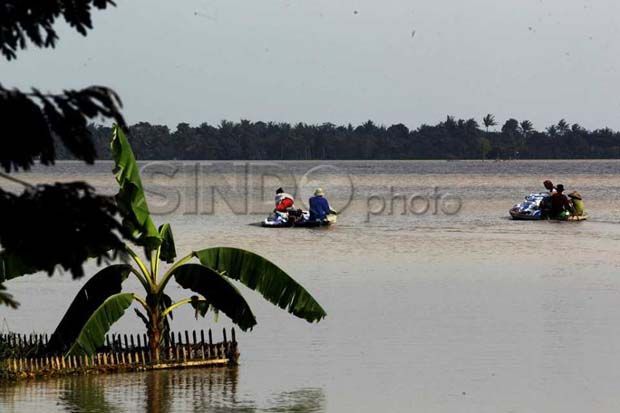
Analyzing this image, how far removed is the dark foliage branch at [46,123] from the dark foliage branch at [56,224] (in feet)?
0.65

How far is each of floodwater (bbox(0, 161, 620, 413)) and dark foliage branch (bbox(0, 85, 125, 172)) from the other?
9.80 meters

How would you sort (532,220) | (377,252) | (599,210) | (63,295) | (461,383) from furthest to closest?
1. (599,210)
2. (532,220)
3. (377,252)
4. (63,295)
5. (461,383)

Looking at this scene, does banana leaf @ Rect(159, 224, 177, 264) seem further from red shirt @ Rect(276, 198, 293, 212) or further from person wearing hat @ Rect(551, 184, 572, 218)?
person wearing hat @ Rect(551, 184, 572, 218)

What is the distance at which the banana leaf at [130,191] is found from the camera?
18.4 meters

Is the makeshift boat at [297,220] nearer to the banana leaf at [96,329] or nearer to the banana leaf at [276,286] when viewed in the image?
the banana leaf at [276,286]

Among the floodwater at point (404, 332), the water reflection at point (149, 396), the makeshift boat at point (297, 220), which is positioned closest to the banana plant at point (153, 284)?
the water reflection at point (149, 396)

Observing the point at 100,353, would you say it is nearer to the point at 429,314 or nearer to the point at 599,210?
the point at 429,314

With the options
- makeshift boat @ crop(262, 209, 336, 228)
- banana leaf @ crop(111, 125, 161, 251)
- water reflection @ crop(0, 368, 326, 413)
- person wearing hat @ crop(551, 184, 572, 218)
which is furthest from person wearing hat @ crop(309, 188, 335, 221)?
banana leaf @ crop(111, 125, 161, 251)

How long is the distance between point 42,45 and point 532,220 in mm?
53082

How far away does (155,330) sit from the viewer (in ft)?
63.3

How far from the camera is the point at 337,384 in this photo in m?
20.1

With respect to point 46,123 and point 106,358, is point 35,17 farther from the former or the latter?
point 106,358

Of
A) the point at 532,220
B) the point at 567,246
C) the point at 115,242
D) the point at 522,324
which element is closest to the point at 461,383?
the point at 522,324

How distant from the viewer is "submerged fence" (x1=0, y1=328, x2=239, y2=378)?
18500mm
